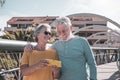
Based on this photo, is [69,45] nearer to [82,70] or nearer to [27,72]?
[82,70]

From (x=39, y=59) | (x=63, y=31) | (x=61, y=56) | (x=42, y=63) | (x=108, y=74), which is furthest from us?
(x=108, y=74)

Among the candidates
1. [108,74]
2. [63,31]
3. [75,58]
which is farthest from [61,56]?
[108,74]

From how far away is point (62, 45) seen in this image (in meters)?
4.55

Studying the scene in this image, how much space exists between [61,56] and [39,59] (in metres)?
0.41

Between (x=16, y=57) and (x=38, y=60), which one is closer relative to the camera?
(x=38, y=60)

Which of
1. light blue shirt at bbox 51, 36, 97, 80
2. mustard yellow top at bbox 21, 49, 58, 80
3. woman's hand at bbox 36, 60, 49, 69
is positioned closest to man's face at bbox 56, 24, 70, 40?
light blue shirt at bbox 51, 36, 97, 80

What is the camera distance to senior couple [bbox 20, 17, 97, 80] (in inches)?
165

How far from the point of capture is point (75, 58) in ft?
14.9

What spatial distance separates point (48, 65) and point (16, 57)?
1.96 m

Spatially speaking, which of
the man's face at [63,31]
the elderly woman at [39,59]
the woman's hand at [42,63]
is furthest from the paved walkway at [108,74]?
the woman's hand at [42,63]

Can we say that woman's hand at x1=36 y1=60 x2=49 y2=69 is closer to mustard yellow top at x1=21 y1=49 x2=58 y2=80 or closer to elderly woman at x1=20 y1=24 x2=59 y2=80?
elderly woman at x1=20 y1=24 x2=59 y2=80

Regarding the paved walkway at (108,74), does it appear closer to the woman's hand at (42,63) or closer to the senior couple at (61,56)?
the senior couple at (61,56)

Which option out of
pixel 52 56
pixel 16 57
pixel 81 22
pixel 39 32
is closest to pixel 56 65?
pixel 52 56

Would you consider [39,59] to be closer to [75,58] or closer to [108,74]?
[75,58]
